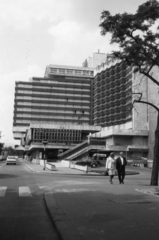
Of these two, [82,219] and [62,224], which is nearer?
[62,224]

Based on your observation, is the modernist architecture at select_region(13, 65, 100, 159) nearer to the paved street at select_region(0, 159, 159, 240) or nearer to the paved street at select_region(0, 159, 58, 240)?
the paved street at select_region(0, 159, 58, 240)

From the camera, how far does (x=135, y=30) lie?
15031 millimetres

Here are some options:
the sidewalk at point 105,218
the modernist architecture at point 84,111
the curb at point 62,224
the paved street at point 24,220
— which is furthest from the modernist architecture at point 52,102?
the curb at point 62,224

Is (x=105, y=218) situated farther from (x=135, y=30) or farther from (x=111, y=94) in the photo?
(x=111, y=94)

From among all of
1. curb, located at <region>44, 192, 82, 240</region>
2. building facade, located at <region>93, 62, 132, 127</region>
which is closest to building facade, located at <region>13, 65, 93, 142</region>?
building facade, located at <region>93, 62, 132, 127</region>

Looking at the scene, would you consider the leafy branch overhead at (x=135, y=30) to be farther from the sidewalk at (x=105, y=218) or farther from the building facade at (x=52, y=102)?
the building facade at (x=52, y=102)

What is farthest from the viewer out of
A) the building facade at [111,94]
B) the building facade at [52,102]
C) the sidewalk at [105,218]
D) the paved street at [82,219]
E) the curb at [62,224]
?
the building facade at [52,102]

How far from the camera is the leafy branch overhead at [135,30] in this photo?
47.0 ft

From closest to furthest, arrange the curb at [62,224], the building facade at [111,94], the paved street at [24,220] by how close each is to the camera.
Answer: the curb at [62,224], the paved street at [24,220], the building facade at [111,94]

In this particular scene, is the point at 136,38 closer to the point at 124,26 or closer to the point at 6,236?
the point at 124,26

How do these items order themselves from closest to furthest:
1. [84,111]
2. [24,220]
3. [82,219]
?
[82,219] < [24,220] < [84,111]

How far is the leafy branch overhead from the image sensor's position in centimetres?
1432

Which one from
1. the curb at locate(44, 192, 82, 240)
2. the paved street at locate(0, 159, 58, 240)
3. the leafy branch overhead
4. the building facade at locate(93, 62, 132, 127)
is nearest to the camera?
the curb at locate(44, 192, 82, 240)

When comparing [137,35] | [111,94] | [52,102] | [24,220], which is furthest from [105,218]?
[52,102]
